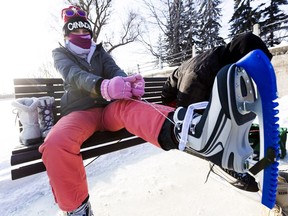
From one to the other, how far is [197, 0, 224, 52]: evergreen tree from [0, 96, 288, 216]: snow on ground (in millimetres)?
16310

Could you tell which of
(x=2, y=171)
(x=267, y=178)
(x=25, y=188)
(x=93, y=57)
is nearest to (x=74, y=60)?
(x=93, y=57)

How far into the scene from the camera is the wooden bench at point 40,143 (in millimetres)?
1125

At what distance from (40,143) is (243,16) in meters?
16.2

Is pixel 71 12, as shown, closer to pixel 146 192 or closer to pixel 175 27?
pixel 146 192

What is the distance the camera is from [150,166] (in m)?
2.24

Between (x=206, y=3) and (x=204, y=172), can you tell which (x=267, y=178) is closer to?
(x=204, y=172)

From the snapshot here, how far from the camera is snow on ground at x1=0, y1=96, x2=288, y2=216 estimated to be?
150 centimetres

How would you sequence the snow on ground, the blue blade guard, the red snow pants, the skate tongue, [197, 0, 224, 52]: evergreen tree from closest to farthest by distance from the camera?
the blue blade guard → the skate tongue → the red snow pants → the snow on ground → [197, 0, 224, 52]: evergreen tree

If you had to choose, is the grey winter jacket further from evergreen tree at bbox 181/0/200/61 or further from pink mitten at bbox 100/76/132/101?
evergreen tree at bbox 181/0/200/61

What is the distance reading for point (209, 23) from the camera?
1736cm

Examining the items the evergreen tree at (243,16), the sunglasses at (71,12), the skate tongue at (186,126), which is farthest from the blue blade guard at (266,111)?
the evergreen tree at (243,16)

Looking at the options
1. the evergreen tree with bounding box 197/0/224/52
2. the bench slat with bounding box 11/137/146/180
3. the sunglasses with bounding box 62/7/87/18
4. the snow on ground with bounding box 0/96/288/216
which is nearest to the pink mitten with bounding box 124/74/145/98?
the bench slat with bounding box 11/137/146/180

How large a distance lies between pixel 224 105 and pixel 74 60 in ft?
3.68

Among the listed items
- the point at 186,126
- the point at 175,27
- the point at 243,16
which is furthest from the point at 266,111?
the point at 243,16
